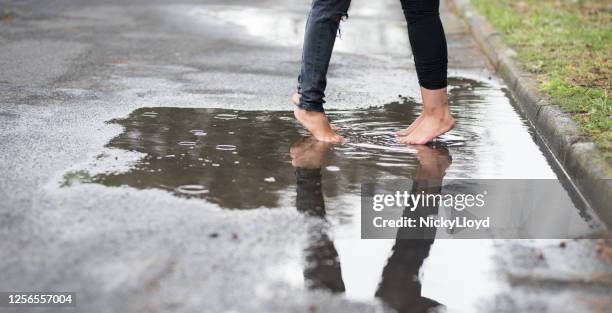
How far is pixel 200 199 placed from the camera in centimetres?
358

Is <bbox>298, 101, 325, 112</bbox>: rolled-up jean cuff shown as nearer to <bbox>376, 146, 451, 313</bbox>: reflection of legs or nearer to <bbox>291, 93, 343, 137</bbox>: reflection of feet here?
<bbox>291, 93, 343, 137</bbox>: reflection of feet

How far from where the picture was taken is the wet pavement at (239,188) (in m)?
2.79

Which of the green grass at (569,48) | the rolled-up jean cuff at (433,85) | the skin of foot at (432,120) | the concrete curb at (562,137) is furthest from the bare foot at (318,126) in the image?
the green grass at (569,48)

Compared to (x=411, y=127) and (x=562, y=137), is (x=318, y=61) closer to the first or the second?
(x=411, y=127)

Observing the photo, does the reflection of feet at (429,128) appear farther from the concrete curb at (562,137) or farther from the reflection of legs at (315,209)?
the concrete curb at (562,137)

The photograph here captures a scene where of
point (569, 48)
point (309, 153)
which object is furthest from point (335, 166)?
point (569, 48)

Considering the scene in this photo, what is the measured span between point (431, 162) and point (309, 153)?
541 millimetres

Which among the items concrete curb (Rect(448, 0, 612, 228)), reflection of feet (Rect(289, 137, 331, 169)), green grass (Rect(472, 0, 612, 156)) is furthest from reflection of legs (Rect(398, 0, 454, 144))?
green grass (Rect(472, 0, 612, 156))

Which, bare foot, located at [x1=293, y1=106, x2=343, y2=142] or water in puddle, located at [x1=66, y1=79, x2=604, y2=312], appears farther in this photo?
bare foot, located at [x1=293, y1=106, x2=343, y2=142]

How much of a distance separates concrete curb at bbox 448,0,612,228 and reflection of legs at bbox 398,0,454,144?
55 cm

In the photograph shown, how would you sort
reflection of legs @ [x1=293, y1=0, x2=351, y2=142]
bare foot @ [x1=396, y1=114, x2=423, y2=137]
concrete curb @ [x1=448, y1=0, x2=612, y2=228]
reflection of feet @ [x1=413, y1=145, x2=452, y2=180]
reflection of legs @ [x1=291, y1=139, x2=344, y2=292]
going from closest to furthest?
1. reflection of legs @ [x1=291, y1=139, x2=344, y2=292]
2. concrete curb @ [x1=448, y1=0, x2=612, y2=228]
3. reflection of feet @ [x1=413, y1=145, x2=452, y2=180]
4. reflection of legs @ [x1=293, y1=0, x2=351, y2=142]
5. bare foot @ [x1=396, y1=114, x2=423, y2=137]

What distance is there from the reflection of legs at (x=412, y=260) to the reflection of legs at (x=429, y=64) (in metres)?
0.52

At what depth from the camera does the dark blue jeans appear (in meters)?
4.60

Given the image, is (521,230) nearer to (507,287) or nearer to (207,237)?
(507,287)
